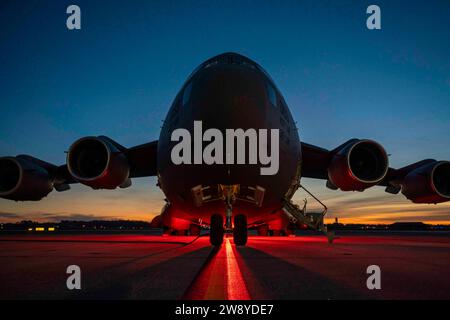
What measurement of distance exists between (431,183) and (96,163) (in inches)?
321

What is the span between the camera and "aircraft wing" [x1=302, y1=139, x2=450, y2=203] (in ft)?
26.3

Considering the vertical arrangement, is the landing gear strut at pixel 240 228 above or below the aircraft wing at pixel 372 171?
below

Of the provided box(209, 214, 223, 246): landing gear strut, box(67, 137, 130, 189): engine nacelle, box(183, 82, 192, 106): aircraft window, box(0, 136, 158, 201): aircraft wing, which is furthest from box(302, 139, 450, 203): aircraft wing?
box(67, 137, 130, 189): engine nacelle

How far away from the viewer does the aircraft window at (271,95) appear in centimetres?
623

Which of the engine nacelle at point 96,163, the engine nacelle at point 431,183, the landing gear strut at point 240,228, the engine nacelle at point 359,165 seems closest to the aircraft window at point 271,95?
the landing gear strut at point 240,228

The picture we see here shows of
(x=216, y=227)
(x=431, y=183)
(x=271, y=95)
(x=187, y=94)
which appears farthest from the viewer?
(x=431, y=183)

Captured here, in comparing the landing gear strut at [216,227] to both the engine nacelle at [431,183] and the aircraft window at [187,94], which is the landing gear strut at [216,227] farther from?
the engine nacelle at [431,183]

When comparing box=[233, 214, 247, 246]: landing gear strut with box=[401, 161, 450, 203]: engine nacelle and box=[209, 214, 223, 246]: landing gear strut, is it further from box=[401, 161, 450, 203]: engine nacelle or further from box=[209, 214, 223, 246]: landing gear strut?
box=[401, 161, 450, 203]: engine nacelle

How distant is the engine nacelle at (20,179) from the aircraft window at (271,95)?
644cm

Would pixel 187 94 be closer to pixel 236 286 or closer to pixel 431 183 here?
pixel 236 286

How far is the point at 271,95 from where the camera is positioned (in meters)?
6.36

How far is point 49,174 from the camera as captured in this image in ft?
31.8

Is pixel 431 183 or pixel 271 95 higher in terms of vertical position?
pixel 271 95

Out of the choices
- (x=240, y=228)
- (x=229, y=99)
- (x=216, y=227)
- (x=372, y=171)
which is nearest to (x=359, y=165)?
(x=372, y=171)
